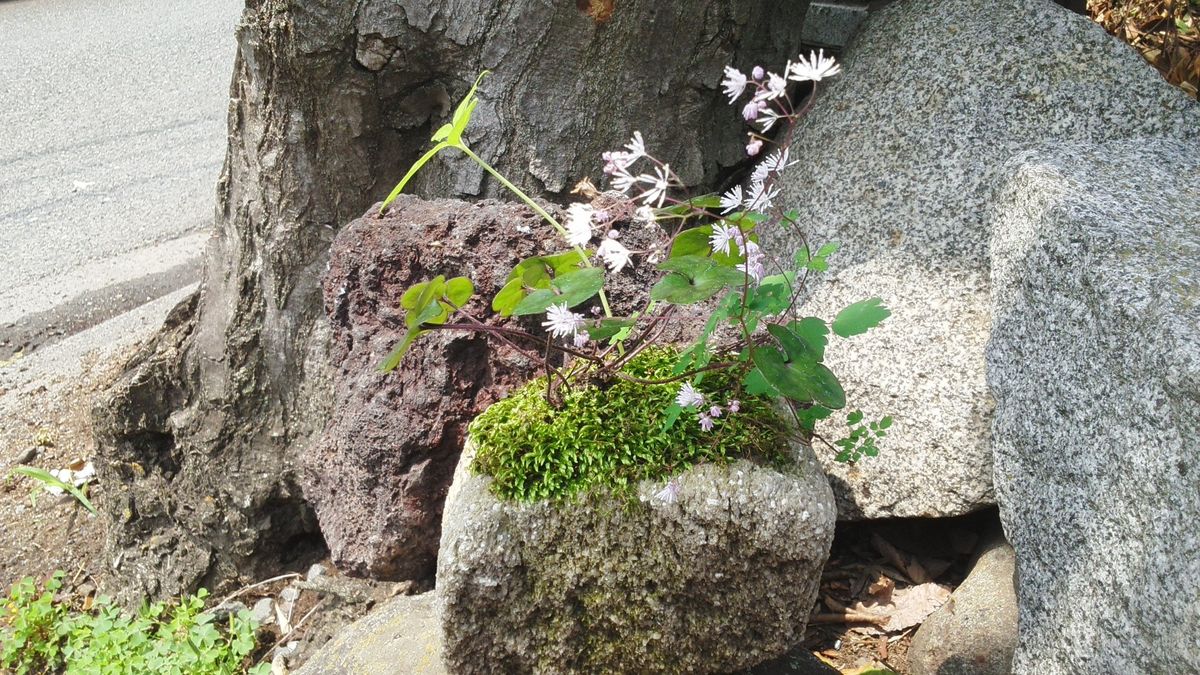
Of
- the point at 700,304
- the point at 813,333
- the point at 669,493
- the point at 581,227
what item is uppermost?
the point at 581,227

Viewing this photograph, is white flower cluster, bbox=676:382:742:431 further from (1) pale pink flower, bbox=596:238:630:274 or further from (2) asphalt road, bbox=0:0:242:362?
(2) asphalt road, bbox=0:0:242:362

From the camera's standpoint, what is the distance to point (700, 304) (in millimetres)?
2186

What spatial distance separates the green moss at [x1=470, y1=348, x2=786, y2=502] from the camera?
1837 mm

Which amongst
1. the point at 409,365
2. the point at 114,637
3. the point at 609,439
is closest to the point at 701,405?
the point at 609,439

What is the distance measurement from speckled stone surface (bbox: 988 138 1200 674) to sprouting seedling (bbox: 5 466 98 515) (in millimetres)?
3203

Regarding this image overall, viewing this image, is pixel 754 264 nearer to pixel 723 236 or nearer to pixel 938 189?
pixel 723 236

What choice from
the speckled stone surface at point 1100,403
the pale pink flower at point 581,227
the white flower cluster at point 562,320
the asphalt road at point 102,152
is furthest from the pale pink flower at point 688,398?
the asphalt road at point 102,152

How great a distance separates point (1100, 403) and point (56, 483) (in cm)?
345

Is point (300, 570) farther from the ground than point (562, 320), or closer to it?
closer to it

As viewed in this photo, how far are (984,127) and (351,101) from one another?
1.73m

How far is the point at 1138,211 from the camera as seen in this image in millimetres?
1917

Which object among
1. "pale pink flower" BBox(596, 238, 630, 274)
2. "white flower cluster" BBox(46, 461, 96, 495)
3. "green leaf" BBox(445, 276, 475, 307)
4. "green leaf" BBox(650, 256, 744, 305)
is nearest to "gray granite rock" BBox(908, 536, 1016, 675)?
"green leaf" BBox(650, 256, 744, 305)

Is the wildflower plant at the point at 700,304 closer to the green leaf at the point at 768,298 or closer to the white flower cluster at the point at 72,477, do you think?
the green leaf at the point at 768,298

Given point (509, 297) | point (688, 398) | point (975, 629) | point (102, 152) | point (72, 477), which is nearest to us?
point (688, 398)
